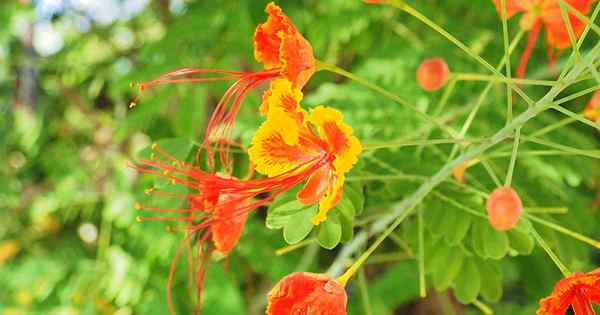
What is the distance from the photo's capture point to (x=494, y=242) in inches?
48.0

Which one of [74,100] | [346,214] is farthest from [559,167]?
[74,100]

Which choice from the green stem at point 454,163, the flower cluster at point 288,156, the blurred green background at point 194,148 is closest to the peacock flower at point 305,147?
the flower cluster at point 288,156

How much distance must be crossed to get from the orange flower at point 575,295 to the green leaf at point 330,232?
0.92 ft

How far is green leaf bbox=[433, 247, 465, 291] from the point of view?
1310mm

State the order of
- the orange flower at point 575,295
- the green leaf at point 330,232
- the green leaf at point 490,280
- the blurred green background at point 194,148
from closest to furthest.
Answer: the orange flower at point 575,295, the green leaf at point 330,232, the green leaf at point 490,280, the blurred green background at point 194,148

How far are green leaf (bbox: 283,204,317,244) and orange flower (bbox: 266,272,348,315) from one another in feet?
0.19

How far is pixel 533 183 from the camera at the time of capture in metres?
1.61

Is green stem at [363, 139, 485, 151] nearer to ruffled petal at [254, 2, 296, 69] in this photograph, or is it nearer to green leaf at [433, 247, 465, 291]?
ruffled petal at [254, 2, 296, 69]

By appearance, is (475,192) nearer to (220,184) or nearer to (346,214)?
(346,214)

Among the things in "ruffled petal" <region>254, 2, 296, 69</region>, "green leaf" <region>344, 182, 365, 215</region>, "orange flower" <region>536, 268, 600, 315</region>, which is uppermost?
"ruffled petal" <region>254, 2, 296, 69</region>

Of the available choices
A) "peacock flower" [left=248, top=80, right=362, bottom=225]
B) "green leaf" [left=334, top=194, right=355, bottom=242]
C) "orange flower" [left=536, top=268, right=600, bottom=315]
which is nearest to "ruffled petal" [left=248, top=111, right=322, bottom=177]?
"peacock flower" [left=248, top=80, right=362, bottom=225]

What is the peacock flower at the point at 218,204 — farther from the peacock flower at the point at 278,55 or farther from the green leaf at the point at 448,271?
the green leaf at the point at 448,271

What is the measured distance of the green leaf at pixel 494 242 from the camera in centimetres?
120

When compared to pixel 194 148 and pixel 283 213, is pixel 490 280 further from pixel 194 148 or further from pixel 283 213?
pixel 194 148
